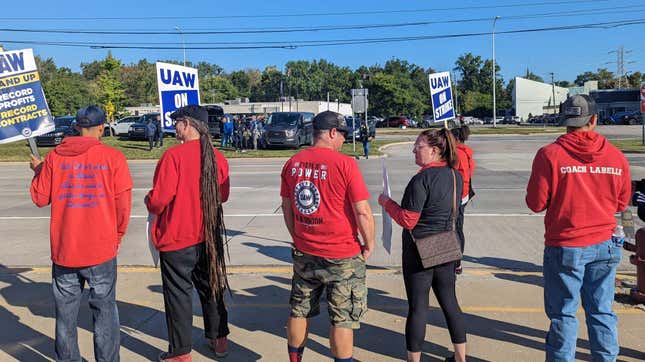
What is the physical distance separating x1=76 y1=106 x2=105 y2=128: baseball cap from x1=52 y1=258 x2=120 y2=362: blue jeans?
0.94m

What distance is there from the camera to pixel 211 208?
3.91m

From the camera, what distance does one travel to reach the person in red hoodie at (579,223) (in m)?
3.32

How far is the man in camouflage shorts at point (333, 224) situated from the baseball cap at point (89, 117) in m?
1.35

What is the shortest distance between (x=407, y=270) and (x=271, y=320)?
1.69 metres

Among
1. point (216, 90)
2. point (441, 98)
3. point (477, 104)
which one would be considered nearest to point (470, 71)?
point (477, 104)

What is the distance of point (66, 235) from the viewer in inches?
139

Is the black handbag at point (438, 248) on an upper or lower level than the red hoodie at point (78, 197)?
lower

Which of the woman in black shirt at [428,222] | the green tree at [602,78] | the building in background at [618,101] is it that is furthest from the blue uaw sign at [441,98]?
the green tree at [602,78]

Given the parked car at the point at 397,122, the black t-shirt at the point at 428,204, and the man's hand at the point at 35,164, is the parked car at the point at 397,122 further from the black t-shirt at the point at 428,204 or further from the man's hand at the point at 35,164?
the man's hand at the point at 35,164

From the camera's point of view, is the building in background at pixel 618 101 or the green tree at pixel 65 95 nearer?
the green tree at pixel 65 95

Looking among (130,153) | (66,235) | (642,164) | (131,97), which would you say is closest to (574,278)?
(66,235)

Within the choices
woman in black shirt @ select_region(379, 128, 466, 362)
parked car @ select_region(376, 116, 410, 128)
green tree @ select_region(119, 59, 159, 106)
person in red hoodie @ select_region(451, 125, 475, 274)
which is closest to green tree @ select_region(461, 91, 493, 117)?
parked car @ select_region(376, 116, 410, 128)

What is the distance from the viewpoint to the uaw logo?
344 centimetres

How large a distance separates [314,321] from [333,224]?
69.1 inches
